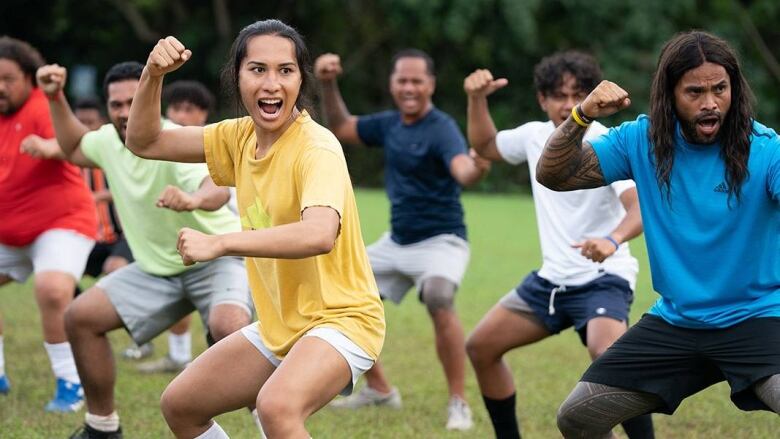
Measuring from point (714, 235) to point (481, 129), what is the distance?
228 centimetres

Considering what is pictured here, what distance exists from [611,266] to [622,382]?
1617 millimetres

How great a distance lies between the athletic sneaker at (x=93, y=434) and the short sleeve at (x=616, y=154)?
3177mm

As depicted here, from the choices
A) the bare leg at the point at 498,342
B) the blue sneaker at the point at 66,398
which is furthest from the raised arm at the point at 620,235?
the blue sneaker at the point at 66,398

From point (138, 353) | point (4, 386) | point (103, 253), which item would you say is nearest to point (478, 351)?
point (4, 386)

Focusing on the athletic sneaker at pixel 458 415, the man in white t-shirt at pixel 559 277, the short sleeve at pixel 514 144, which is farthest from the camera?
the athletic sneaker at pixel 458 415

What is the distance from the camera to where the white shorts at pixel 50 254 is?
7.71m

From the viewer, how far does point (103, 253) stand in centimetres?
1005

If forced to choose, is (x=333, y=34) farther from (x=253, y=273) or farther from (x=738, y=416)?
(x=253, y=273)

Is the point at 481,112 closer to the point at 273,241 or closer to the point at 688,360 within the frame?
the point at 688,360

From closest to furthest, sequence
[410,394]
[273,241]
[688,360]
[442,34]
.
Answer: [273,241] < [688,360] < [410,394] < [442,34]

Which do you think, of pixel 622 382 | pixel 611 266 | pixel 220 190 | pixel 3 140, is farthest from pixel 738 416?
pixel 3 140

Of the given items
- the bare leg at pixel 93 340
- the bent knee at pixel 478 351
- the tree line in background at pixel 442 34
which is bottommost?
the tree line in background at pixel 442 34

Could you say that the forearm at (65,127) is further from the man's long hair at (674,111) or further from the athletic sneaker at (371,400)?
the man's long hair at (674,111)

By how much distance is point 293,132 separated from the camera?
4.69 m
